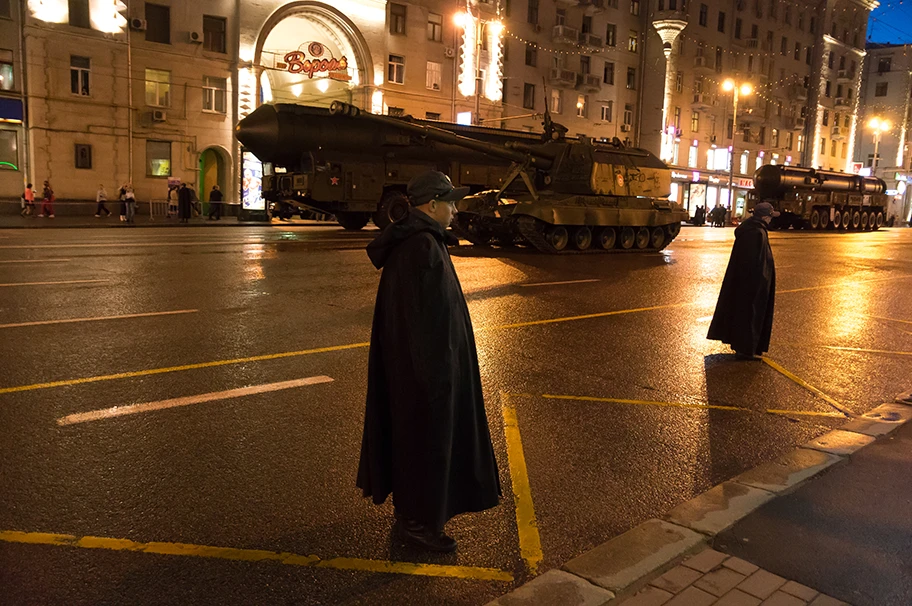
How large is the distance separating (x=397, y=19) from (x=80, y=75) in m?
16.0

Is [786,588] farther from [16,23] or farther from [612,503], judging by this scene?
[16,23]

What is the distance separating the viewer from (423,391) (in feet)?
11.0

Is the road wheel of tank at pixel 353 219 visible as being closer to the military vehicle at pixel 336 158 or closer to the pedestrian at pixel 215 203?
the military vehicle at pixel 336 158

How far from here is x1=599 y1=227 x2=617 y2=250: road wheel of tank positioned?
2009 centimetres

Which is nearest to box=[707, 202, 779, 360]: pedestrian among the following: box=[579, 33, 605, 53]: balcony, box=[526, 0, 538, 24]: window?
box=[526, 0, 538, 24]: window

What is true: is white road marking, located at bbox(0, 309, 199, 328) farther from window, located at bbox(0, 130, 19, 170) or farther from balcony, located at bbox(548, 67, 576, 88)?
balcony, located at bbox(548, 67, 576, 88)

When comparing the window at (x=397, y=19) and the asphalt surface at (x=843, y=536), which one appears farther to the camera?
the window at (x=397, y=19)

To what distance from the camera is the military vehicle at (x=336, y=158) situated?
72.6ft

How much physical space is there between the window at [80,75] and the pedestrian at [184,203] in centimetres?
602

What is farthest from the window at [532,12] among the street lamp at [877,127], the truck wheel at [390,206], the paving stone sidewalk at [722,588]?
the paving stone sidewalk at [722,588]

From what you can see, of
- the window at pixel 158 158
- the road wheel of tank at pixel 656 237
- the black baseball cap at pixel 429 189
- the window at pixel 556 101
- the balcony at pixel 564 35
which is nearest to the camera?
the black baseball cap at pixel 429 189

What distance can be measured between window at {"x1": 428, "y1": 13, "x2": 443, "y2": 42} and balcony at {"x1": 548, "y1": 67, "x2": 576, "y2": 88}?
894 centimetres

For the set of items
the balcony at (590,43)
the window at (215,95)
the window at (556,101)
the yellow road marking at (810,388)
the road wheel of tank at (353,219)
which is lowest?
the yellow road marking at (810,388)

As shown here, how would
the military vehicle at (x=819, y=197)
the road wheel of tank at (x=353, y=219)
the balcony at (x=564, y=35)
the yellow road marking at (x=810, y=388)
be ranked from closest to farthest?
the yellow road marking at (x=810, y=388), the road wheel of tank at (x=353, y=219), the military vehicle at (x=819, y=197), the balcony at (x=564, y=35)
